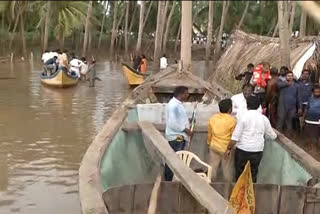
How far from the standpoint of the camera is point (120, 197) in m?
5.09

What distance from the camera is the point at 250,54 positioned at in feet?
48.0

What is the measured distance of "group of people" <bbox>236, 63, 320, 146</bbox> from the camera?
8.56 metres

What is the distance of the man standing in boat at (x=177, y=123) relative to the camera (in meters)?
6.21

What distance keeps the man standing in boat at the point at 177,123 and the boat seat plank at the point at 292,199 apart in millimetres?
→ 1369

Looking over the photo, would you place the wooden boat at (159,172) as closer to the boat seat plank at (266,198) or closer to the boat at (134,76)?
the boat seat plank at (266,198)

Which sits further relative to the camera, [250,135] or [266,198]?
[250,135]

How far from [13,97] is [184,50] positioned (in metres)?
5.87

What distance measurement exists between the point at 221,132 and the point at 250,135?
40 cm

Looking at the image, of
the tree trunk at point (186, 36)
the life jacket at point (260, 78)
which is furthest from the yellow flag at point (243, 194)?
the tree trunk at point (186, 36)

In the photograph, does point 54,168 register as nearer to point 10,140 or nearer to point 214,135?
point 10,140

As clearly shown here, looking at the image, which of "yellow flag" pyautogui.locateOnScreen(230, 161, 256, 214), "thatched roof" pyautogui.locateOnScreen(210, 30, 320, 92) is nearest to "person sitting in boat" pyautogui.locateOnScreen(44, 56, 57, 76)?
"thatched roof" pyautogui.locateOnScreen(210, 30, 320, 92)

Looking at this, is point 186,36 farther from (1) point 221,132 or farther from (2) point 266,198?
(2) point 266,198

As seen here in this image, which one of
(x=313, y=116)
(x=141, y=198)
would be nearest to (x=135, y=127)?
(x=141, y=198)

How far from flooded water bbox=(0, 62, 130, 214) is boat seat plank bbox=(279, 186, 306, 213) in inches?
93.2
